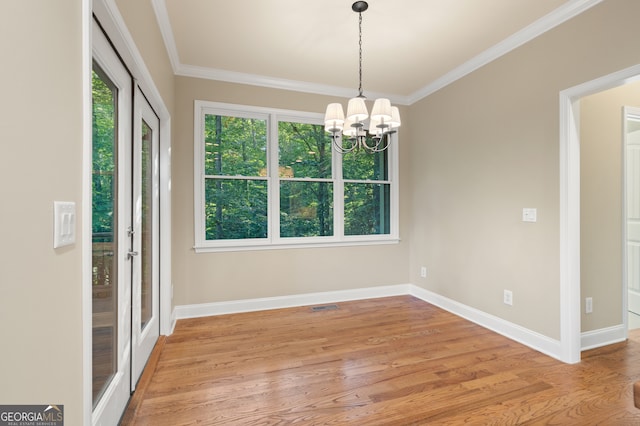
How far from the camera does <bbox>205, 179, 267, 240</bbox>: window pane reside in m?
3.56

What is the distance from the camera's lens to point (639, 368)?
7.58ft

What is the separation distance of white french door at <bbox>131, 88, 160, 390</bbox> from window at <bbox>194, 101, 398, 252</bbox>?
0.74m

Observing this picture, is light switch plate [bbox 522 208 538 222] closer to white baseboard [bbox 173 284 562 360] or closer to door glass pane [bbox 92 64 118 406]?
white baseboard [bbox 173 284 562 360]

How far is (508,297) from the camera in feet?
9.65

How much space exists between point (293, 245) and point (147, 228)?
1.74m

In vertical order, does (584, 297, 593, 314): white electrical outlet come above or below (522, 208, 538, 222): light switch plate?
below

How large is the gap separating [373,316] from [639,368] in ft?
7.04

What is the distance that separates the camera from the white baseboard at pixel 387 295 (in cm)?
270

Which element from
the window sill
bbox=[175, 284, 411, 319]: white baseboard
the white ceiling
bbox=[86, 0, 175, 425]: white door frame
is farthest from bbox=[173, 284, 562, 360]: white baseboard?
the white ceiling

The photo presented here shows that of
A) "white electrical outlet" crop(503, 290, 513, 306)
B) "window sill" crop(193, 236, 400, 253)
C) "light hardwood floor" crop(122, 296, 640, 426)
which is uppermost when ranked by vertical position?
"window sill" crop(193, 236, 400, 253)

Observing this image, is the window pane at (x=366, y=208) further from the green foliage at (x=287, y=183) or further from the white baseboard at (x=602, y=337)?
the white baseboard at (x=602, y=337)

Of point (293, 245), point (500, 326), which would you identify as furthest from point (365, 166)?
point (500, 326)

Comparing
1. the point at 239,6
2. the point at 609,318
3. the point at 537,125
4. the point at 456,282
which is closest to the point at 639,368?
the point at 609,318
